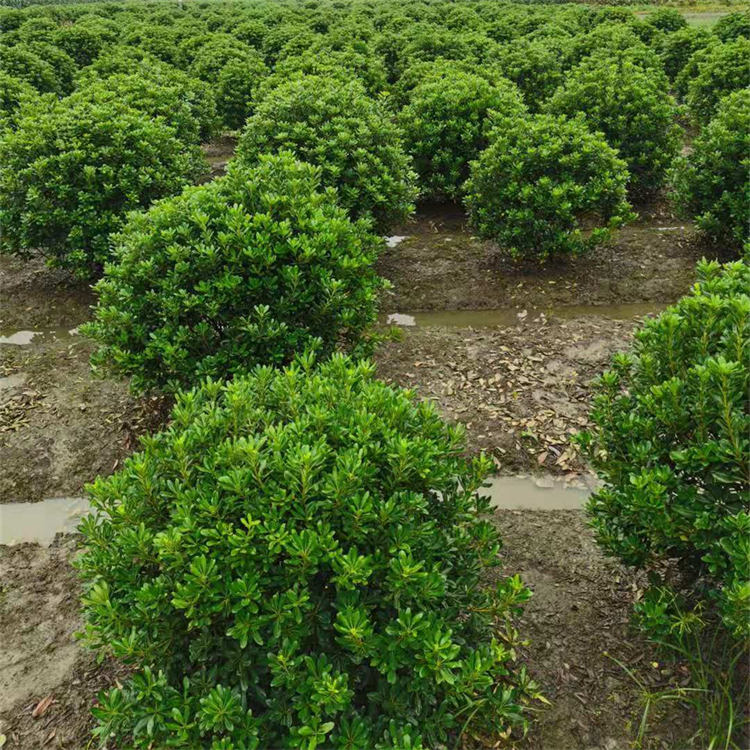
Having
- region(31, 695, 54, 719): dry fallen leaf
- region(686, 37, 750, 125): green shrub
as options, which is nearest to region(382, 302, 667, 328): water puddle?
region(31, 695, 54, 719): dry fallen leaf

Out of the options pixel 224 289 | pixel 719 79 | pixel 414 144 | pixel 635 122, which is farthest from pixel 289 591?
pixel 719 79

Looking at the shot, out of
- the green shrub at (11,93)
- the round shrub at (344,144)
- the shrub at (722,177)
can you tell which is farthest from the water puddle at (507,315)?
the green shrub at (11,93)

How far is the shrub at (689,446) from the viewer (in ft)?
7.74

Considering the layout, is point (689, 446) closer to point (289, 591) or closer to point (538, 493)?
point (538, 493)

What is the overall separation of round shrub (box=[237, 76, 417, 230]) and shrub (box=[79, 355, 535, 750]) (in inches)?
160

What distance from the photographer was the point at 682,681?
2809 millimetres

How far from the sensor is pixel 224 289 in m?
3.74

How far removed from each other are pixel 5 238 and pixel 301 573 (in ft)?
19.0

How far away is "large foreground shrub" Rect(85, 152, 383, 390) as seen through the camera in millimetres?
3744

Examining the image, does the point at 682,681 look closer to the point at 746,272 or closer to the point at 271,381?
the point at 746,272

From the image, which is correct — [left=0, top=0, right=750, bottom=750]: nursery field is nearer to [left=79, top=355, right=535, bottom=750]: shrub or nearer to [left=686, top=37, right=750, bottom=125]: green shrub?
[left=79, top=355, right=535, bottom=750]: shrub

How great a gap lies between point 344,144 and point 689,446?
15.8 feet

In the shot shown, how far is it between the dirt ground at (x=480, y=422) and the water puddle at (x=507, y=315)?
6 cm

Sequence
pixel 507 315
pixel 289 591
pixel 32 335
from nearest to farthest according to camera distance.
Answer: pixel 289 591 < pixel 32 335 < pixel 507 315
